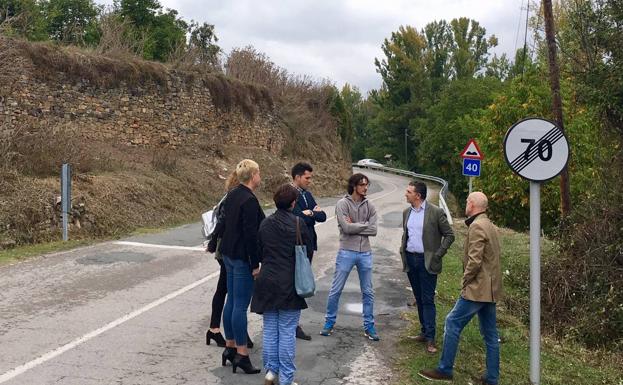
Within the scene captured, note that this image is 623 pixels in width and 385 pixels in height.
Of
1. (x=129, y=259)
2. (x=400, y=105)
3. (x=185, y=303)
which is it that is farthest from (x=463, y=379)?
(x=400, y=105)

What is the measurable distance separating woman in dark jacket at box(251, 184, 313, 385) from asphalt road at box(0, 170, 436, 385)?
45 cm

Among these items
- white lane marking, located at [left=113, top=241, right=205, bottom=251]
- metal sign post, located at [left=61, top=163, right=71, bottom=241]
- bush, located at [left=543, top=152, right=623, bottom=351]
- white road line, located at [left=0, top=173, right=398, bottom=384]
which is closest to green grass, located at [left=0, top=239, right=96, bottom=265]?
metal sign post, located at [left=61, top=163, right=71, bottom=241]

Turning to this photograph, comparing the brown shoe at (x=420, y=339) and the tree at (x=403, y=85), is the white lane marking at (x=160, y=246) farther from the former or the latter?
the tree at (x=403, y=85)

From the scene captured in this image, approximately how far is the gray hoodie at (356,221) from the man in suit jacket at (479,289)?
1.36 m

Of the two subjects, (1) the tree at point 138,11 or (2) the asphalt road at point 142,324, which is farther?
(1) the tree at point 138,11

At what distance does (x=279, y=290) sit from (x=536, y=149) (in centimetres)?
271

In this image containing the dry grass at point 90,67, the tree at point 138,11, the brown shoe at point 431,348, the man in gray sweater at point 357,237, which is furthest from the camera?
the tree at point 138,11

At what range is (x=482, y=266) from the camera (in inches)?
215

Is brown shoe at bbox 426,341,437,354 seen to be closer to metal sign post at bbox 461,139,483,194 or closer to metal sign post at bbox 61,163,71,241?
metal sign post at bbox 61,163,71,241

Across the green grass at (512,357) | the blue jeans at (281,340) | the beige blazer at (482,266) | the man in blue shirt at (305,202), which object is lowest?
the green grass at (512,357)

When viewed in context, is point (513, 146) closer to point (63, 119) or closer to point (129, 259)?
point (129, 259)

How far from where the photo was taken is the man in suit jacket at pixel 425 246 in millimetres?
6355

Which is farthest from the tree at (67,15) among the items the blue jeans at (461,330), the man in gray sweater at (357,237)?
the blue jeans at (461,330)

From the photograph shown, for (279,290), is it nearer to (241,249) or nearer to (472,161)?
(241,249)
